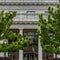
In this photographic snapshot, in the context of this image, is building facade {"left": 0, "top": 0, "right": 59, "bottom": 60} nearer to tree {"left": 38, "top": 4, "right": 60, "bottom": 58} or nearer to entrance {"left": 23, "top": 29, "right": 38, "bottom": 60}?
entrance {"left": 23, "top": 29, "right": 38, "bottom": 60}

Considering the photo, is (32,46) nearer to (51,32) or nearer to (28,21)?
(28,21)

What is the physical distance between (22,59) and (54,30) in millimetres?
23852

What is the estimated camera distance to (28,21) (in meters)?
60.9

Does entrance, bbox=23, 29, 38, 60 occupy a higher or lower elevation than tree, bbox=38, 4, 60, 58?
lower

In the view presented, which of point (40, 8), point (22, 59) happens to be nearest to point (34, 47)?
point (22, 59)

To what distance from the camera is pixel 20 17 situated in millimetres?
61625

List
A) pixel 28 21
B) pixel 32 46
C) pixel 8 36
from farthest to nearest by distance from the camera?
pixel 28 21 → pixel 32 46 → pixel 8 36

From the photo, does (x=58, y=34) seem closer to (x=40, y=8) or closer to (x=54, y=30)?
(x=54, y=30)

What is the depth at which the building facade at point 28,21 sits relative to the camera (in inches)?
2389

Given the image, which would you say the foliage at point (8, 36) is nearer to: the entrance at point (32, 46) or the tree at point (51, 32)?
the tree at point (51, 32)

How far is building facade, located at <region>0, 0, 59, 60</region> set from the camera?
6069 centimetres

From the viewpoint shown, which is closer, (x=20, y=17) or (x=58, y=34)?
(x=58, y=34)

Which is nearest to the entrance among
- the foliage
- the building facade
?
the building facade

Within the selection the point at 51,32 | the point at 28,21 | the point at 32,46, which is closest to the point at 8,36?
the point at 51,32
